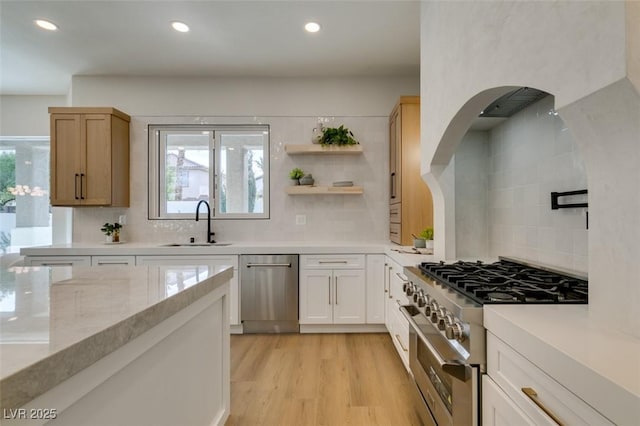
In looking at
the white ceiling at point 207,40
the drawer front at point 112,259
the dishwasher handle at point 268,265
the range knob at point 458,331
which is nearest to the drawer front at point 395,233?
the dishwasher handle at point 268,265

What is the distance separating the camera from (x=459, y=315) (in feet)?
3.58

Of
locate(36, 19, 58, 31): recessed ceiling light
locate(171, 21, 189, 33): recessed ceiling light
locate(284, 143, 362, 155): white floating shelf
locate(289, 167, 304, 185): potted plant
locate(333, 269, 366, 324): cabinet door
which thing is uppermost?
locate(36, 19, 58, 31): recessed ceiling light

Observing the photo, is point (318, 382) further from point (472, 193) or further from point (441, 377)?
point (472, 193)

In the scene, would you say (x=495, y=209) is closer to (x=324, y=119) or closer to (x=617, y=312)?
(x=617, y=312)

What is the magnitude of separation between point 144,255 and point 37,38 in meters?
2.36

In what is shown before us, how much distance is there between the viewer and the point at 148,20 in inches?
107

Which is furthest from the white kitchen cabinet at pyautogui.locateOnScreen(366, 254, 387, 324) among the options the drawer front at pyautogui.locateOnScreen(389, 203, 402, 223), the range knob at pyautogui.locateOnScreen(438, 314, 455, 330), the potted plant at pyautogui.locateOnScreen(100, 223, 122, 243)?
the potted plant at pyautogui.locateOnScreen(100, 223, 122, 243)

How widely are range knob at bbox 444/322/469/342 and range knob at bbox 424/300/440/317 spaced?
0.63 feet

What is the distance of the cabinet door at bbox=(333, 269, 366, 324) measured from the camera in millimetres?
3143

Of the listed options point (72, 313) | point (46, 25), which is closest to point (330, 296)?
point (72, 313)

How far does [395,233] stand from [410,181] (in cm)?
60

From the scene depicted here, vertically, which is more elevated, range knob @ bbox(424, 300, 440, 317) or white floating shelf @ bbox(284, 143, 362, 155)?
white floating shelf @ bbox(284, 143, 362, 155)

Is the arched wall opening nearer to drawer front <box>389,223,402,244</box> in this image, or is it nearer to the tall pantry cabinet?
the tall pantry cabinet

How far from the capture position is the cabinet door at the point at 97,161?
344 cm
